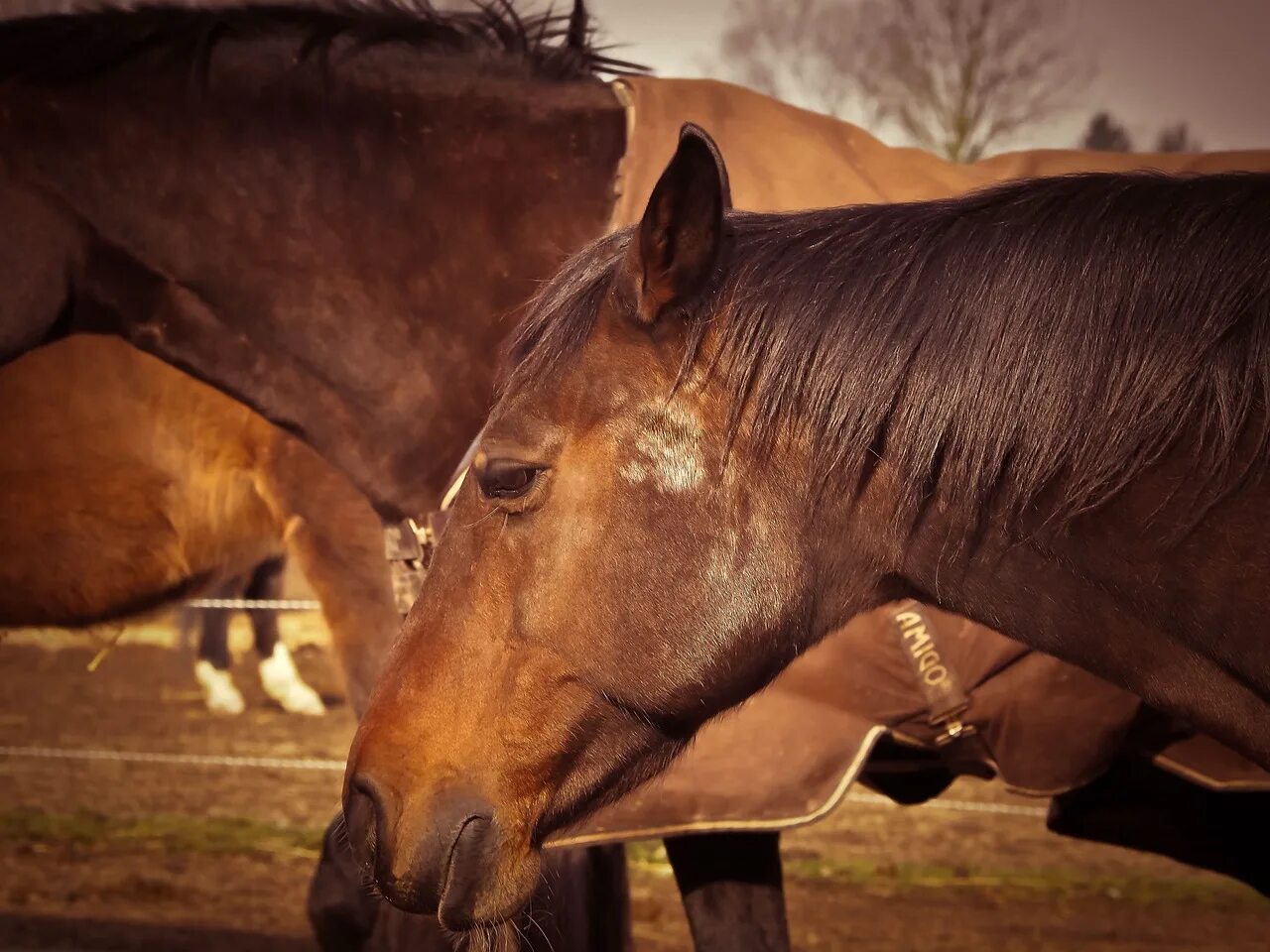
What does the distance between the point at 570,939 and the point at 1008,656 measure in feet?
3.26

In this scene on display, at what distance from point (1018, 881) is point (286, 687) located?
13.3ft

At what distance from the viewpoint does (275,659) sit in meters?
6.86

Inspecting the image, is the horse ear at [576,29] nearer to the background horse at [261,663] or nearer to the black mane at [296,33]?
the black mane at [296,33]

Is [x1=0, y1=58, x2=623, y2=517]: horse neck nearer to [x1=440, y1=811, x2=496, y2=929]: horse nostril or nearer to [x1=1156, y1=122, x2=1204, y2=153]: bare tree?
[x1=440, y1=811, x2=496, y2=929]: horse nostril

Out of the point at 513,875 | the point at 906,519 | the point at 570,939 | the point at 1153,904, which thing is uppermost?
the point at 906,519

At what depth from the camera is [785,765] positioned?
2.14 m

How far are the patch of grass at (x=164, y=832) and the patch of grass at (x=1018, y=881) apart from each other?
1272mm

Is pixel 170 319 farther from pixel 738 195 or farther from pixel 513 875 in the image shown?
pixel 513 875

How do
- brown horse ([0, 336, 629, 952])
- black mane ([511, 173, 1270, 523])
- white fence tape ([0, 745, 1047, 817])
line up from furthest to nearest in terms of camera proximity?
white fence tape ([0, 745, 1047, 817]) < brown horse ([0, 336, 629, 952]) < black mane ([511, 173, 1270, 523])

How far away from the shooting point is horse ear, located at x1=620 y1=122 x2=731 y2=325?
54.7 inches

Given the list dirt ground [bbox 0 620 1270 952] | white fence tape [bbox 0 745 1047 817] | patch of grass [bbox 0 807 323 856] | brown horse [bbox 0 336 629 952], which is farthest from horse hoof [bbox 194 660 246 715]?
brown horse [bbox 0 336 629 952]

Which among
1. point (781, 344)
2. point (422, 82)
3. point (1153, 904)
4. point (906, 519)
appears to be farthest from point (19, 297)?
point (1153, 904)

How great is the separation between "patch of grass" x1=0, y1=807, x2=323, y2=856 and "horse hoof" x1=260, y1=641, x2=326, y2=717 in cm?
181

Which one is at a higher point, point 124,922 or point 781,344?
point 781,344
